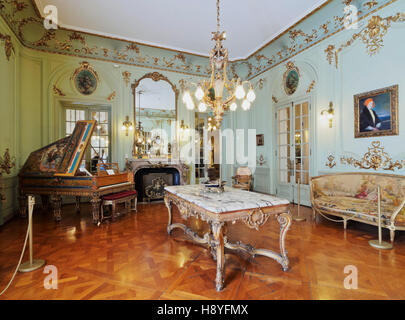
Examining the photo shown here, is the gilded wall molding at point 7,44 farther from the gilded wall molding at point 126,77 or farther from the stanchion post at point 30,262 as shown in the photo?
the stanchion post at point 30,262

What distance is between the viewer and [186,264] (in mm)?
2455

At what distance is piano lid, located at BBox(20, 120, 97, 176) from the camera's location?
3957mm

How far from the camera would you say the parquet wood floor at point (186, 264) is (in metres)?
1.94

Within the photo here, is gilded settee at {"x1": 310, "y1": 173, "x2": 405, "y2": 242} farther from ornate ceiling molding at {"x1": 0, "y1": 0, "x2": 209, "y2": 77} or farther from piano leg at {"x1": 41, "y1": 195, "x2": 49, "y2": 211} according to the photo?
piano leg at {"x1": 41, "y1": 195, "x2": 49, "y2": 211}

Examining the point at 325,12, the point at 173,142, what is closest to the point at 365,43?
the point at 325,12

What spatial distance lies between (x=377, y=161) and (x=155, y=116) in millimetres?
5519

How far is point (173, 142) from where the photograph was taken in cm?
666

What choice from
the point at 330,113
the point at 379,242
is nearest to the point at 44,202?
the point at 379,242

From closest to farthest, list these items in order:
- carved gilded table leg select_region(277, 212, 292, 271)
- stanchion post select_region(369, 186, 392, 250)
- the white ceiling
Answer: carved gilded table leg select_region(277, 212, 292, 271) → stanchion post select_region(369, 186, 392, 250) → the white ceiling

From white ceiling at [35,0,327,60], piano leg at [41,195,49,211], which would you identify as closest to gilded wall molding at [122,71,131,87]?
white ceiling at [35,0,327,60]

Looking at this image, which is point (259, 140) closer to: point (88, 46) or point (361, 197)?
point (361, 197)

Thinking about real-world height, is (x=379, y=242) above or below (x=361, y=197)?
below

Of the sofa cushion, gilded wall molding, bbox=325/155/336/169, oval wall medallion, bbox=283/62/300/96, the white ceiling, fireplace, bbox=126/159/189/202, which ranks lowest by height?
the sofa cushion

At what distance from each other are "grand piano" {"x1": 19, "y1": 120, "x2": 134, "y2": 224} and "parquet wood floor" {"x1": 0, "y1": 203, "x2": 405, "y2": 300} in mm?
585
